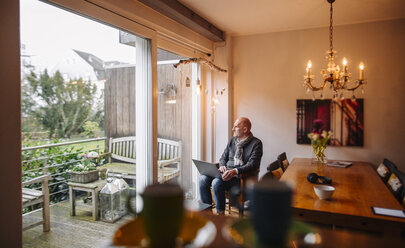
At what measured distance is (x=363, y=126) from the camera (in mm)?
3922

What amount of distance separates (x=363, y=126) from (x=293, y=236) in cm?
383

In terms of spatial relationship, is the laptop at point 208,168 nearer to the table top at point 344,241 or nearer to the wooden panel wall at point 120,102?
the wooden panel wall at point 120,102

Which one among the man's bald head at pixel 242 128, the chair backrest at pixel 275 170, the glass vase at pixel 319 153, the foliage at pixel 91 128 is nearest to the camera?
the foliage at pixel 91 128

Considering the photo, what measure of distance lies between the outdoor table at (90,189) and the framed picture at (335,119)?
299 cm

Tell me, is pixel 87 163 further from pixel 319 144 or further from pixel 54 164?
pixel 319 144

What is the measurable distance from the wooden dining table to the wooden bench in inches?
58.0

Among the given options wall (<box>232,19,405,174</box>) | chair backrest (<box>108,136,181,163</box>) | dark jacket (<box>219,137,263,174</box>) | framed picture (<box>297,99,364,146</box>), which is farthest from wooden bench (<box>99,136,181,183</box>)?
framed picture (<box>297,99,364,146</box>)

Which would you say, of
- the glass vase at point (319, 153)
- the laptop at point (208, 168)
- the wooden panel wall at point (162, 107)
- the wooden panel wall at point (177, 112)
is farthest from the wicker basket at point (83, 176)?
the glass vase at point (319, 153)

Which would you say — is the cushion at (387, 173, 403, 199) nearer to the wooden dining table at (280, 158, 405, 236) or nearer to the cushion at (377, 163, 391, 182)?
the wooden dining table at (280, 158, 405, 236)

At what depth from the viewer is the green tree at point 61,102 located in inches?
77.9

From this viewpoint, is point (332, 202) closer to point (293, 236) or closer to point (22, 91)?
point (293, 236)

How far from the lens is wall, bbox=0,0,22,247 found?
5.30 feet

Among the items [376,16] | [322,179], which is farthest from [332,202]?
[376,16]

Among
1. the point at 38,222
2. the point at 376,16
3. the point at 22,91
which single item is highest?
the point at 376,16
